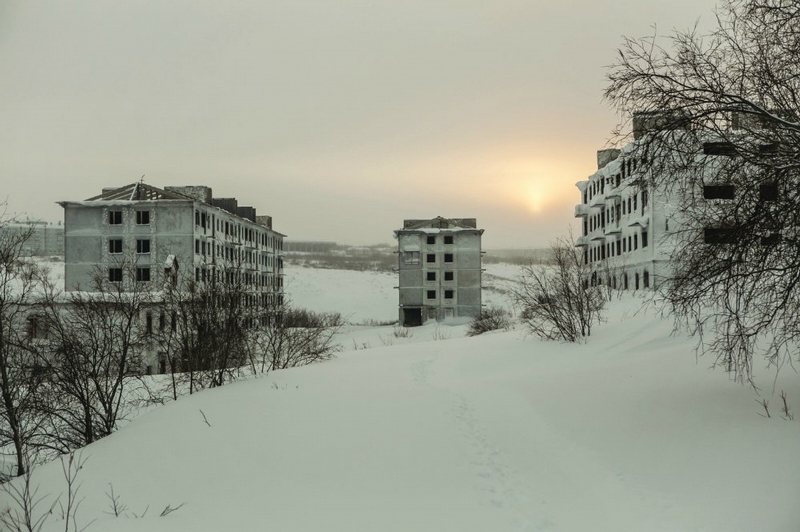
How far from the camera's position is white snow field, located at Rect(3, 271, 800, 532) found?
8.15m

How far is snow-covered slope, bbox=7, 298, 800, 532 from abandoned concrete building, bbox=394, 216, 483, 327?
2165 inches

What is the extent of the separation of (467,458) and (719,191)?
6686mm

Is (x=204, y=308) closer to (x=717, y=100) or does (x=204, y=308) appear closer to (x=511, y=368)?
(x=511, y=368)

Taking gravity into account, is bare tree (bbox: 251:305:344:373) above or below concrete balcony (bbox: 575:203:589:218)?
below

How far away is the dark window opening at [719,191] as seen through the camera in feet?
35.3

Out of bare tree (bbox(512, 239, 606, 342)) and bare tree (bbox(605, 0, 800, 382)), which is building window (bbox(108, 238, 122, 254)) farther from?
bare tree (bbox(605, 0, 800, 382))

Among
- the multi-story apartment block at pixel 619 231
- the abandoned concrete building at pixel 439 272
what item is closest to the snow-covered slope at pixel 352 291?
the abandoned concrete building at pixel 439 272

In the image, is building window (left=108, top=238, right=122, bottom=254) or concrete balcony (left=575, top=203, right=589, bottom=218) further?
concrete balcony (left=575, top=203, right=589, bottom=218)

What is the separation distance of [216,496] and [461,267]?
6326cm

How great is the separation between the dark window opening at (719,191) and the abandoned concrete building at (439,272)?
195ft

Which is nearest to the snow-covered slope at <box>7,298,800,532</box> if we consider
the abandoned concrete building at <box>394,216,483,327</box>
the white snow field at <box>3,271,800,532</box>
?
the white snow field at <box>3,271,800,532</box>

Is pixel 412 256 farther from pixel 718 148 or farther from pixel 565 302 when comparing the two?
pixel 718 148

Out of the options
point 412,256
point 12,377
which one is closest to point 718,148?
point 12,377

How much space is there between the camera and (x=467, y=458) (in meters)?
10.6
